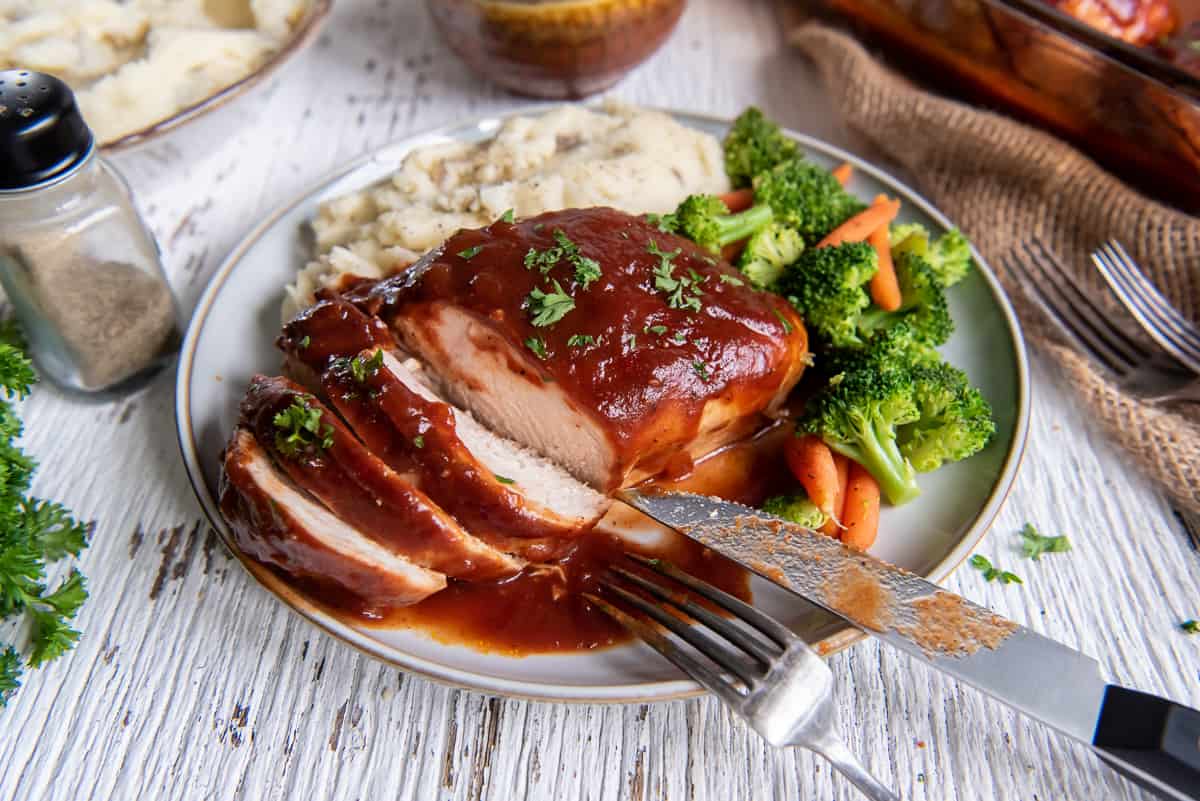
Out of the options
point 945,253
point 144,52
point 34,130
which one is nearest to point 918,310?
point 945,253

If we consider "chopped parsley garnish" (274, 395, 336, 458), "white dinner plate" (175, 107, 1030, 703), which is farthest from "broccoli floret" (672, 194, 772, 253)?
"chopped parsley garnish" (274, 395, 336, 458)

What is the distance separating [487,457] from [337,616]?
0.68 meters

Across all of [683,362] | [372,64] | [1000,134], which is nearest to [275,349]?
[683,362]

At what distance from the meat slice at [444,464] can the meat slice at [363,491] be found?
0.06m

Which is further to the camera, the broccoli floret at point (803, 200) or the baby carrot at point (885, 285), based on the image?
the broccoli floret at point (803, 200)

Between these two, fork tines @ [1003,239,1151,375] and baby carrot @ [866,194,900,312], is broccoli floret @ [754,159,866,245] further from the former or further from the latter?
fork tines @ [1003,239,1151,375]

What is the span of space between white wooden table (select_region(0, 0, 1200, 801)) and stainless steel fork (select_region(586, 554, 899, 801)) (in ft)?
0.95

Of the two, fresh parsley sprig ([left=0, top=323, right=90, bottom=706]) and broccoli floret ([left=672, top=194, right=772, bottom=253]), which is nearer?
fresh parsley sprig ([left=0, top=323, right=90, bottom=706])

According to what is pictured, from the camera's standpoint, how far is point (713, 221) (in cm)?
350

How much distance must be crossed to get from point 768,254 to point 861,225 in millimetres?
414

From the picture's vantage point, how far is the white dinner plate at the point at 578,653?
8.23 ft

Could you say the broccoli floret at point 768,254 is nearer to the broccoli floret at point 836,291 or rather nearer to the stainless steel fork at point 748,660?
the broccoli floret at point 836,291

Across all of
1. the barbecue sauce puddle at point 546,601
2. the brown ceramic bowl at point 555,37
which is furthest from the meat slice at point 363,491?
the brown ceramic bowl at point 555,37

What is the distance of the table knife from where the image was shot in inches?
84.5
